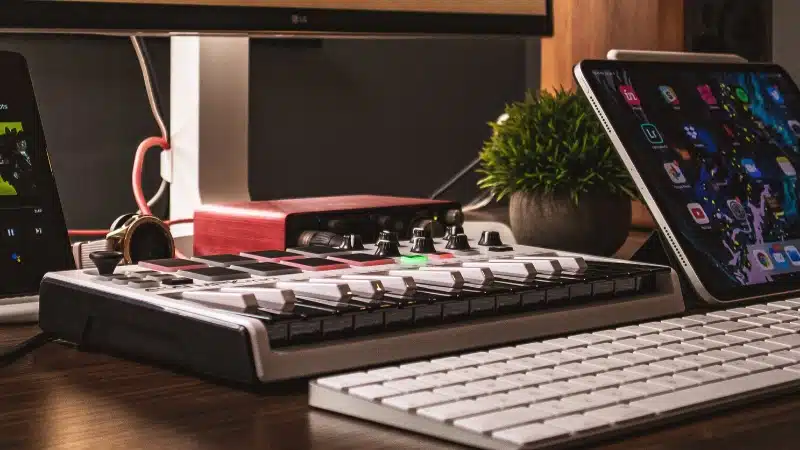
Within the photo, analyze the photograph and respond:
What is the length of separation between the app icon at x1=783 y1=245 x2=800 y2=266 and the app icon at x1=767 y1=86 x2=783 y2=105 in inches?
6.7

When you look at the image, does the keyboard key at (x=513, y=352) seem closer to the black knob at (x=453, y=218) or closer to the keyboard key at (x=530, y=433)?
the keyboard key at (x=530, y=433)

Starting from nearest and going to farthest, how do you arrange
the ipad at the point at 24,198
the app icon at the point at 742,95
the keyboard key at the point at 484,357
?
the keyboard key at the point at 484,357 < the ipad at the point at 24,198 < the app icon at the point at 742,95

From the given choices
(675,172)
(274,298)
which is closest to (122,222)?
(274,298)

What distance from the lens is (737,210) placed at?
3.08 feet

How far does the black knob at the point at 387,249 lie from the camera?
33.0 inches

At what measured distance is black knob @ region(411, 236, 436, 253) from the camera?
2.82ft

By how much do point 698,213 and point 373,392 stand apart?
442mm

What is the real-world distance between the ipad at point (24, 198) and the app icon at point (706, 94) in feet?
Result: 1.80

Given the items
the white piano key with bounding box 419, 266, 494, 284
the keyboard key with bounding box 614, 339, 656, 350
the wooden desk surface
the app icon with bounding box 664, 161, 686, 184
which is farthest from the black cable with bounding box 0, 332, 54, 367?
the app icon with bounding box 664, 161, 686, 184

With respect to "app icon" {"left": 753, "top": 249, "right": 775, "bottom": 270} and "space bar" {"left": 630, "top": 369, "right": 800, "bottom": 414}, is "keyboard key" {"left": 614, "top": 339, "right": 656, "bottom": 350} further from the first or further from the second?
"app icon" {"left": 753, "top": 249, "right": 775, "bottom": 270}

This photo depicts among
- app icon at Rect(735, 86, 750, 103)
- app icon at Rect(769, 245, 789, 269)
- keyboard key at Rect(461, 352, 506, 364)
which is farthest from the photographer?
app icon at Rect(735, 86, 750, 103)

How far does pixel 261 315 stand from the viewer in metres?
0.62

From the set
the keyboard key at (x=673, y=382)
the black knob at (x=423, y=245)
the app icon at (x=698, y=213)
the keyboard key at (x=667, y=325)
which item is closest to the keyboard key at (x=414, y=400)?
the keyboard key at (x=673, y=382)

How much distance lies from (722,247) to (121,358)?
1.53ft
